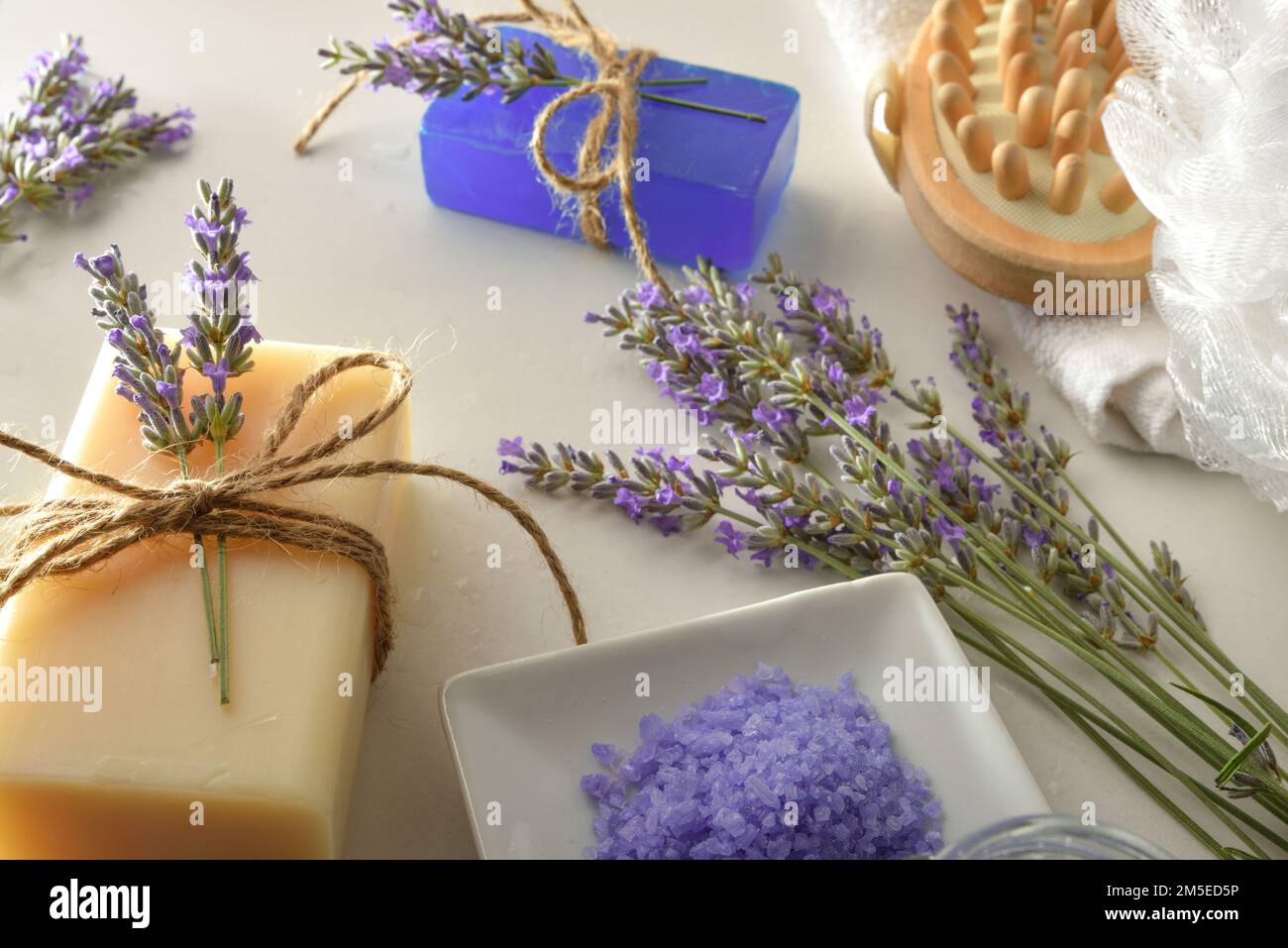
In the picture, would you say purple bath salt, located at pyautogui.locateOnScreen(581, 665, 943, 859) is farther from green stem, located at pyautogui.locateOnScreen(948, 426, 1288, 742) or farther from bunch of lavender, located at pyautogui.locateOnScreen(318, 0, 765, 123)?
bunch of lavender, located at pyautogui.locateOnScreen(318, 0, 765, 123)

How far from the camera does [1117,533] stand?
1.01m

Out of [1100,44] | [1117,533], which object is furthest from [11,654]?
[1100,44]

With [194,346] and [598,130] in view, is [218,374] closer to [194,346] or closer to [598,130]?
[194,346]

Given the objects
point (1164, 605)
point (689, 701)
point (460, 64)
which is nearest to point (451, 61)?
point (460, 64)

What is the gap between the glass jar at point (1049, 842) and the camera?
23.4 inches

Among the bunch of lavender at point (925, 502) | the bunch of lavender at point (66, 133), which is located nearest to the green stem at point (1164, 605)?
the bunch of lavender at point (925, 502)

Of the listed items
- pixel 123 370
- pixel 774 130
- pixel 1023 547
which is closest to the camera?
pixel 123 370

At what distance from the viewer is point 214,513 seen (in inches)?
30.8

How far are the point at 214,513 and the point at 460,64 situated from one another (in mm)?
525

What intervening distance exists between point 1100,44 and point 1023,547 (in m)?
0.49

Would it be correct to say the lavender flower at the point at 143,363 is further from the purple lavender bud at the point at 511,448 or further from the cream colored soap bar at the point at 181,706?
the purple lavender bud at the point at 511,448

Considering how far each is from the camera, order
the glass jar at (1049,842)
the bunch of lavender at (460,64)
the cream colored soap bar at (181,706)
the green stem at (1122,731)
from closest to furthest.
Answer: the glass jar at (1049,842)
the cream colored soap bar at (181,706)
the green stem at (1122,731)
the bunch of lavender at (460,64)

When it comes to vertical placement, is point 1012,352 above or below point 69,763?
above
